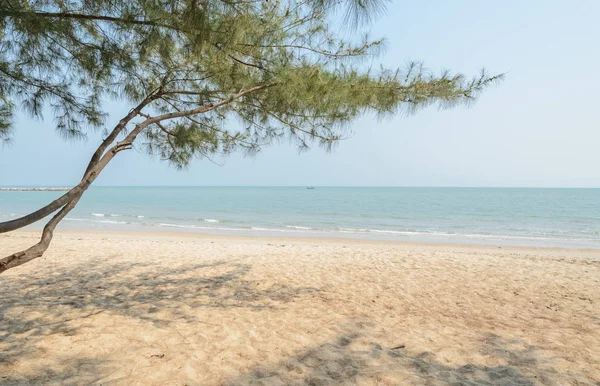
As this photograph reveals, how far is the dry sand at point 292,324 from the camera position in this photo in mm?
2695

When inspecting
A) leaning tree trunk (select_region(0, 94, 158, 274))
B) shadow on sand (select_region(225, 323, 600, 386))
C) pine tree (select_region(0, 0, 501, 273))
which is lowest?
shadow on sand (select_region(225, 323, 600, 386))

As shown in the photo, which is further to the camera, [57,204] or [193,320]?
[193,320]

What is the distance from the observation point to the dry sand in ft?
8.84

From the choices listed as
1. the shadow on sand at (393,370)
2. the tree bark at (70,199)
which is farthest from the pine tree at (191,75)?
the shadow on sand at (393,370)

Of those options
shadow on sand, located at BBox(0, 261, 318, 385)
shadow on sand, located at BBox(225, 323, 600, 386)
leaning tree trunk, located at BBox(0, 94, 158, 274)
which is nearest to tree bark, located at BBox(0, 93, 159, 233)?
leaning tree trunk, located at BBox(0, 94, 158, 274)

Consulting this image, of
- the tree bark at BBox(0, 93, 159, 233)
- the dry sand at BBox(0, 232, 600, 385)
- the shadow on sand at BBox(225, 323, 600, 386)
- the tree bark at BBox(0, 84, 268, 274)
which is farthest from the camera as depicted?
the dry sand at BBox(0, 232, 600, 385)

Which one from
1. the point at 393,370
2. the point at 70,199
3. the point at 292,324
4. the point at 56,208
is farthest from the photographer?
the point at 292,324

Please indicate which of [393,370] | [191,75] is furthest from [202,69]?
[393,370]

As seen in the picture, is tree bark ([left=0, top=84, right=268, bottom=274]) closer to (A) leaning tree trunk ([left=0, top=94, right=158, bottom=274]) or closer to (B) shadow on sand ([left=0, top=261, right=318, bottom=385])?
(A) leaning tree trunk ([left=0, top=94, right=158, bottom=274])

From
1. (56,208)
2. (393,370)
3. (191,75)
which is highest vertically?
(191,75)

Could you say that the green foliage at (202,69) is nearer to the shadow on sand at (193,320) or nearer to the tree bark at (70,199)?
the tree bark at (70,199)

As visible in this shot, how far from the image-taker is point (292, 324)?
12.1 feet

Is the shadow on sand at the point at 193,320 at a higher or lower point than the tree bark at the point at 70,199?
lower

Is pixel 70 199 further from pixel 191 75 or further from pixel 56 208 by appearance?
pixel 191 75
